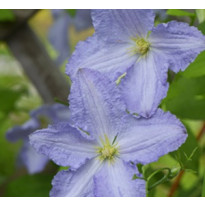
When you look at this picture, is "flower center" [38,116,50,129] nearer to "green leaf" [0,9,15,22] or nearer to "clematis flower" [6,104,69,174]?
"clematis flower" [6,104,69,174]

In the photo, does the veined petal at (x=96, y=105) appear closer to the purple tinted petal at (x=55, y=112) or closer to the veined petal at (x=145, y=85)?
the veined petal at (x=145, y=85)

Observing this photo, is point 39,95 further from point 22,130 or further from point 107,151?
point 107,151

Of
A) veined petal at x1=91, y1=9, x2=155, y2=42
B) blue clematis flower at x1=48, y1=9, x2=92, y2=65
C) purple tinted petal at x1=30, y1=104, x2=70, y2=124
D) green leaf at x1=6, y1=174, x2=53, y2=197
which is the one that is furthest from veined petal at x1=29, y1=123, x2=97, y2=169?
blue clematis flower at x1=48, y1=9, x2=92, y2=65

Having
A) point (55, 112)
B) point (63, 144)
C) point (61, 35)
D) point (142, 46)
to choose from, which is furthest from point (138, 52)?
point (61, 35)

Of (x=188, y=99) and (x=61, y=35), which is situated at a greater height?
(x=61, y=35)
